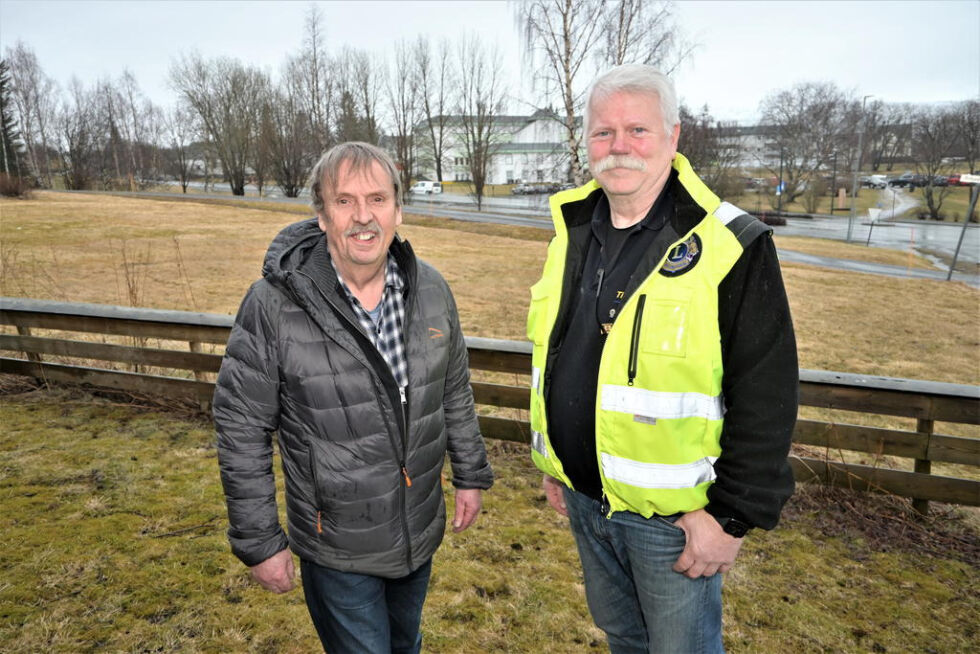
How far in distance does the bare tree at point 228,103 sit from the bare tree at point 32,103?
521 inches

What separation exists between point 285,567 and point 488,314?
8.20 metres

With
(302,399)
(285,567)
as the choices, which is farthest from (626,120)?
(285,567)

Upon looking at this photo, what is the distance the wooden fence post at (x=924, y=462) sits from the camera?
10.8ft

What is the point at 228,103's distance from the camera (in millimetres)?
43781

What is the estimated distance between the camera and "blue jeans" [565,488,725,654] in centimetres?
157

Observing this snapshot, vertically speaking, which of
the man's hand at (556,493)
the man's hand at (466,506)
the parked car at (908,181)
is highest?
the parked car at (908,181)

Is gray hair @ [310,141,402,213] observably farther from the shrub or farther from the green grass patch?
the shrub

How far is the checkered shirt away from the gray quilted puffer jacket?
0.04 metres

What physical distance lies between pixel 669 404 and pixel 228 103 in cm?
4987

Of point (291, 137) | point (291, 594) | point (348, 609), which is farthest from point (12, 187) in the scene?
point (348, 609)

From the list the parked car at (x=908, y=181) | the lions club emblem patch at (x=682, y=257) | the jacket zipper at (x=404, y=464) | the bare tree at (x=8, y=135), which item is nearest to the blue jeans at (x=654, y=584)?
the jacket zipper at (x=404, y=464)

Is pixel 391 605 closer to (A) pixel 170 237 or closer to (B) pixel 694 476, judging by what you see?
(B) pixel 694 476

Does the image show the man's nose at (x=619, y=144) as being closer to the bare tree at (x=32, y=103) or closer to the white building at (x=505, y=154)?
the white building at (x=505, y=154)

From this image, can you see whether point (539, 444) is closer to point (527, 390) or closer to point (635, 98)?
point (635, 98)
